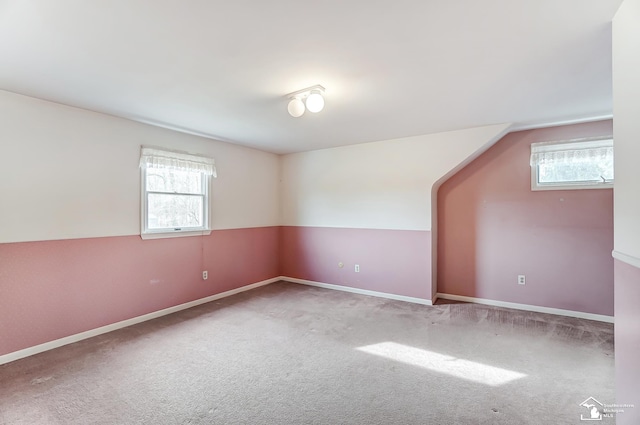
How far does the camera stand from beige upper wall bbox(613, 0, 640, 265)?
1365 mm

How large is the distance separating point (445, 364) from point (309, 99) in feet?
8.43

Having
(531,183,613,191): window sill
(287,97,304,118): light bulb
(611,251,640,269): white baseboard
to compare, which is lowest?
(611,251,640,269): white baseboard

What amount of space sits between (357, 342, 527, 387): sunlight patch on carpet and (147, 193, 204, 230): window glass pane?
2.81 metres

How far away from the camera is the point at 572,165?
3.56 meters

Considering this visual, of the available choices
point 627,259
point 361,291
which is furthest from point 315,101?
point 361,291

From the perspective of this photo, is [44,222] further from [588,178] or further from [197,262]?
[588,178]

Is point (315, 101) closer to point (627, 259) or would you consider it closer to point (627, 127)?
point (627, 127)

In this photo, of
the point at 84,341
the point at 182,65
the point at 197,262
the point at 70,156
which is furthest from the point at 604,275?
the point at 70,156

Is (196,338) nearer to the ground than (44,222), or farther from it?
nearer to the ground

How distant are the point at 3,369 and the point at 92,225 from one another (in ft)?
4.50

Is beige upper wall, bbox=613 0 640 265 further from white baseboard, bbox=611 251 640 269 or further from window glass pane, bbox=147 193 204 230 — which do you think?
window glass pane, bbox=147 193 204 230

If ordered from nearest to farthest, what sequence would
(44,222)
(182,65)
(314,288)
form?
(182,65)
(44,222)
(314,288)

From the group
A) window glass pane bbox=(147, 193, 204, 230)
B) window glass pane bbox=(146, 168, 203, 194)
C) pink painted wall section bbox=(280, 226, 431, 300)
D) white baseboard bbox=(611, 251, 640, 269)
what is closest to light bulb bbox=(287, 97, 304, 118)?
window glass pane bbox=(146, 168, 203, 194)

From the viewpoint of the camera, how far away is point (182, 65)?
2.11 metres
